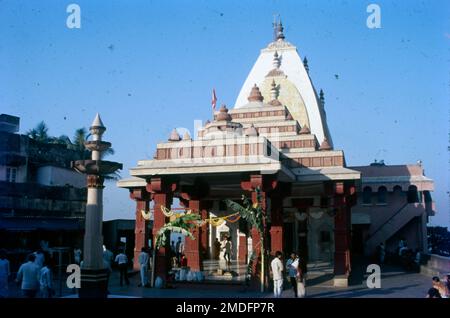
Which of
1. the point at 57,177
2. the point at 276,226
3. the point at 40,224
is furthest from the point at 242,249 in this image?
the point at 57,177

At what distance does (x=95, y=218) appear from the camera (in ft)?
48.5

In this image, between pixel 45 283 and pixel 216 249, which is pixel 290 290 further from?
pixel 216 249

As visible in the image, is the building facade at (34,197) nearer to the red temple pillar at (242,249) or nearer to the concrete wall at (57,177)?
the concrete wall at (57,177)

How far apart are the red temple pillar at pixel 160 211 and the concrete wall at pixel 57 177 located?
16157 millimetres

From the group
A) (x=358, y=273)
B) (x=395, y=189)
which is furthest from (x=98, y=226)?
(x=395, y=189)

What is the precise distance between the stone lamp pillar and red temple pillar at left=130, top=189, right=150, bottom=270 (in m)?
9.33

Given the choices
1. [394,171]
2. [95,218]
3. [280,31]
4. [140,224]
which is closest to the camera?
[95,218]

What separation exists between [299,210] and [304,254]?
10.3ft

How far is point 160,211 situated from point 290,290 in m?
5.88

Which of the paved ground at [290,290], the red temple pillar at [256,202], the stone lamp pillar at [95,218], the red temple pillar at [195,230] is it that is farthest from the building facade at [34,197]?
the red temple pillar at [256,202]

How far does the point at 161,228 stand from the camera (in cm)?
1781

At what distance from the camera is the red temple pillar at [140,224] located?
79.3 feet

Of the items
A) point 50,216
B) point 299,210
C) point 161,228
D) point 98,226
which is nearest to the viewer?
point 98,226
